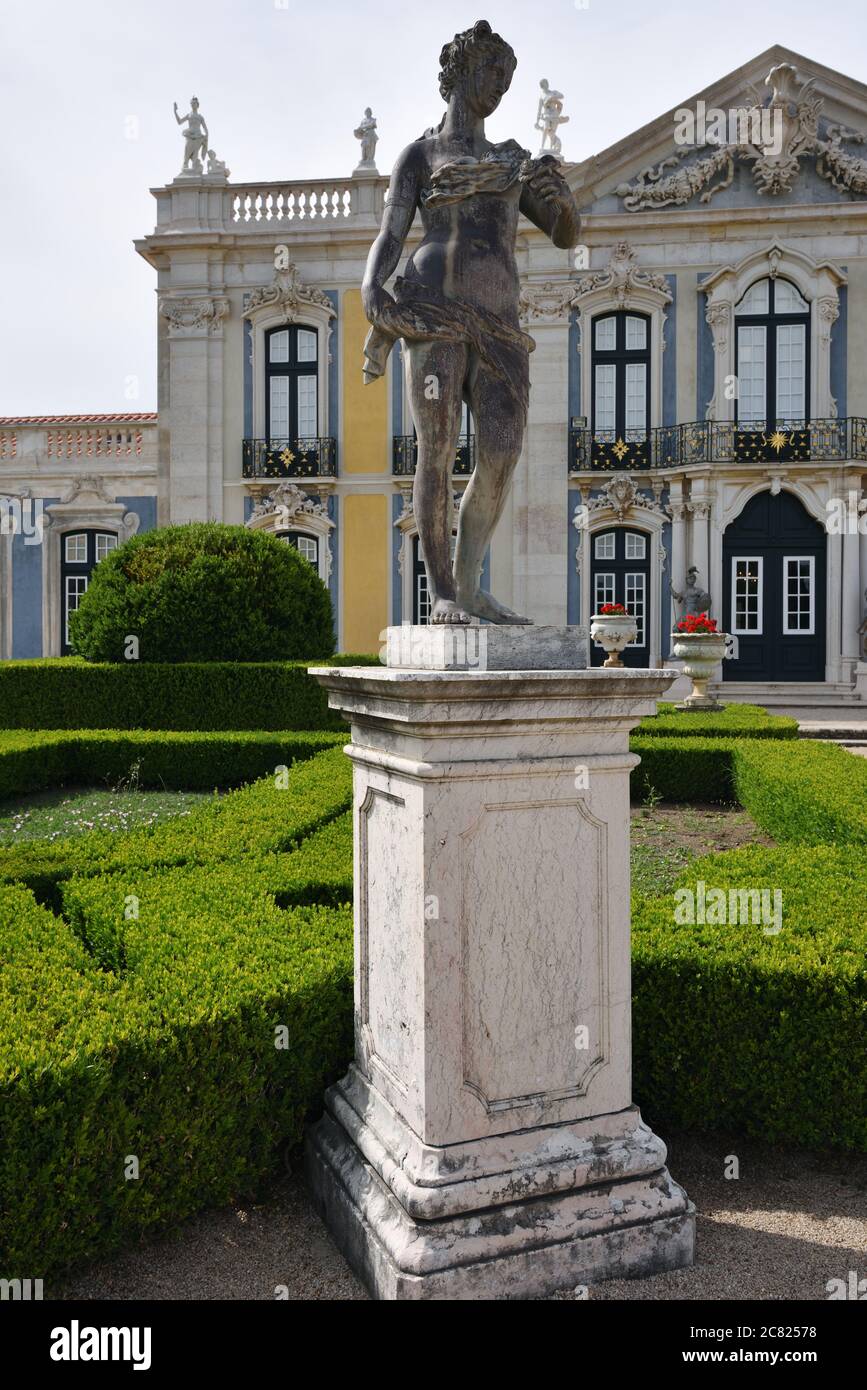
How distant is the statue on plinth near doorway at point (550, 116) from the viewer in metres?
18.6

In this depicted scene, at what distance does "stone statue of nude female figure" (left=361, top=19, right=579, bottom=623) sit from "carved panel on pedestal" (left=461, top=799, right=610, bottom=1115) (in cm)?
69

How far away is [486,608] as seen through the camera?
10.6 feet

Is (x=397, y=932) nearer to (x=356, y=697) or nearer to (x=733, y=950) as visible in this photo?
(x=356, y=697)

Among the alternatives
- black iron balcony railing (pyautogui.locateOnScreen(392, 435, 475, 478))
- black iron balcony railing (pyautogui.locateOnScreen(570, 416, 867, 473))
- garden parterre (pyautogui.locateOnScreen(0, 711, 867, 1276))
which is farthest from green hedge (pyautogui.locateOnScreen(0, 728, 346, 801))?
black iron balcony railing (pyautogui.locateOnScreen(570, 416, 867, 473))

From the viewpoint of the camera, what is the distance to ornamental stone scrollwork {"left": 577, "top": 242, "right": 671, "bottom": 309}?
1861cm

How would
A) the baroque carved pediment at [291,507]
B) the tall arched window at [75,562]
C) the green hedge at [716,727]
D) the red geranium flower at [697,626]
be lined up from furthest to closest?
the tall arched window at [75,562] < the baroque carved pediment at [291,507] < the red geranium flower at [697,626] < the green hedge at [716,727]

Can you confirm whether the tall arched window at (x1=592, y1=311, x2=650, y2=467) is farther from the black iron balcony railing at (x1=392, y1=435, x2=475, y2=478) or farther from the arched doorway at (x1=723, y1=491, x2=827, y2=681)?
the arched doorway at (x1=723, y1=491, x2=827, y2=681)

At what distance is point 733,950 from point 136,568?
915 centimetres

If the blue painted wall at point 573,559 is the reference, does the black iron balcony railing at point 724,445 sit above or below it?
above

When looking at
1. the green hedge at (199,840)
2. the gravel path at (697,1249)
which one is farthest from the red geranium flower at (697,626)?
the gravel path at (697,1249)

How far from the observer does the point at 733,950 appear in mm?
3482

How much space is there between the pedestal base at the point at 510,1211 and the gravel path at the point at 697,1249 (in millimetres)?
91

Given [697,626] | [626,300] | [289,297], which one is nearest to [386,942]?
[697,626]

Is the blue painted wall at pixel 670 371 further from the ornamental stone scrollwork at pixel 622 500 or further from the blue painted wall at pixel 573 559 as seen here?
the blue painted wall at pixel 573 559
